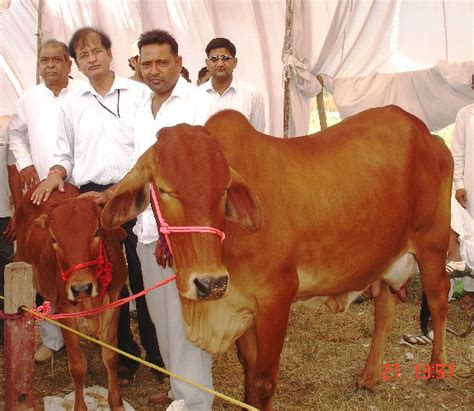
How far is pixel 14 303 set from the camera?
8.55ft

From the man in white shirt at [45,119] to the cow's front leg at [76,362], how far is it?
3.34ft

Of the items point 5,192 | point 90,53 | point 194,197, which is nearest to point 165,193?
point 194,197

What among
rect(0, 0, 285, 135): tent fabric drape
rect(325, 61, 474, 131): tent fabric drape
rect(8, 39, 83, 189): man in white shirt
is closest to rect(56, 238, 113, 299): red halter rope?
rect(8, 39, 83, 189): man in white shirt

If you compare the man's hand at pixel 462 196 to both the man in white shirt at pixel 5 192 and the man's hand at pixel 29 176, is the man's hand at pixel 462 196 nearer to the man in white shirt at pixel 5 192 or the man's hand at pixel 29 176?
the man's hand at pixel 29 176

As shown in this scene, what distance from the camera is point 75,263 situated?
324 centimetres

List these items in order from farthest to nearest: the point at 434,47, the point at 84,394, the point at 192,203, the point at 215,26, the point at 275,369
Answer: the point at 215,26 < the point at 434,47 < the point at 84,394 < the point at 275,369 < the point at 192,203

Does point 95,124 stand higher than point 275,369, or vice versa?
point 95,124

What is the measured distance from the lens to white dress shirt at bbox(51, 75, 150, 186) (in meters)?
3.74

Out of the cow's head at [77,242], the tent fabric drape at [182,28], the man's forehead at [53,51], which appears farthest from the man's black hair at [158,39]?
the tent fabric drape at [182,28]

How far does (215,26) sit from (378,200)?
645 cm

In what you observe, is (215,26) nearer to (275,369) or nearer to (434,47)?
(434,47)

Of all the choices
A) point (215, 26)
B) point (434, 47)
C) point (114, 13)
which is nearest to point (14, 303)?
point (434, 47)

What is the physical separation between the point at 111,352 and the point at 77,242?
709mm
